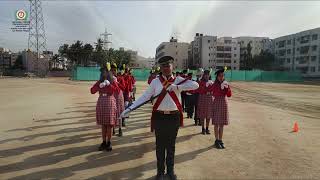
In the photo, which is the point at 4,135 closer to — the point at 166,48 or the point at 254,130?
the point at 254,130

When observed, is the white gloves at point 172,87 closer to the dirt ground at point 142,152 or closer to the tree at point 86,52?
the dirt ground at point 142,152

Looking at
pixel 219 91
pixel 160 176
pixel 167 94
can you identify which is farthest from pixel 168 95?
pixel 219 91

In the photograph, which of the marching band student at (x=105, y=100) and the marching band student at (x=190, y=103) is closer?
the marching band student at (x=105, y=100)

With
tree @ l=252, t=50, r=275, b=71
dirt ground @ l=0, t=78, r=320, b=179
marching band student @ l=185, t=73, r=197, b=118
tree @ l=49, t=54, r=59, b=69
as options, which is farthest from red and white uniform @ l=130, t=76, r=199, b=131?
tree @ l=49, t=54, r=59, b=69

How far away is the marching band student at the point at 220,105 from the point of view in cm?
957

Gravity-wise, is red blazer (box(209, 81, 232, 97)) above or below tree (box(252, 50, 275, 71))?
below

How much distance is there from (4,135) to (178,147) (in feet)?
16.0

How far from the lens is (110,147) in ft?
29.2

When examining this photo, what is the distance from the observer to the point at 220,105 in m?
9.62

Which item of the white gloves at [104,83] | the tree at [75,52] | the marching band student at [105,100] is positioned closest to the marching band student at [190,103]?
the marching band student at [105,100]

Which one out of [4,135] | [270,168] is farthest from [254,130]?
[4,135]

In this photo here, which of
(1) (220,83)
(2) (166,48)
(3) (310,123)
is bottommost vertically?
(3) (310,123)

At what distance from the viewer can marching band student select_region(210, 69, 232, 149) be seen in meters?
9.57

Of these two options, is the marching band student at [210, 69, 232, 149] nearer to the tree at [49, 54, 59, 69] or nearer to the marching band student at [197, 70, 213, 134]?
the marching band student at [197, 70, 213, 134]
